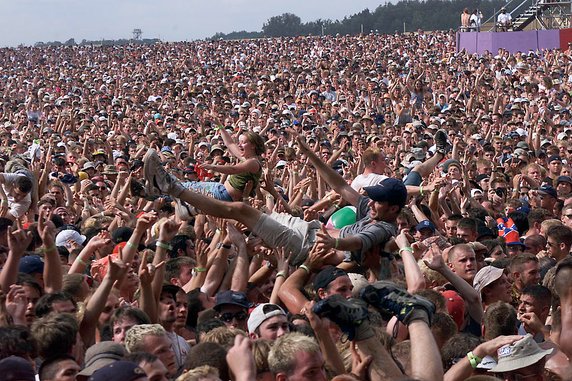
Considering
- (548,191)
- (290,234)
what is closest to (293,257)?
(290,234)

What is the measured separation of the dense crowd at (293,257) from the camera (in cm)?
479

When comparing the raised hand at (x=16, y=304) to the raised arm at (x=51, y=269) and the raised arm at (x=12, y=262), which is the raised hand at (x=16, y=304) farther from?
the raised arm at (x=51, y=269)

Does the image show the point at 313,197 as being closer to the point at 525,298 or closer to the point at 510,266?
the point at 510,266

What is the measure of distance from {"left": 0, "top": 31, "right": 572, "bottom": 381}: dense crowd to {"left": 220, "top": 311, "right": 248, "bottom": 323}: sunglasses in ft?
0.06

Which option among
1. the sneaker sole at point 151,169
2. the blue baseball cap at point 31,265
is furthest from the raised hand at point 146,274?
the blue baseball cap at point 31,265

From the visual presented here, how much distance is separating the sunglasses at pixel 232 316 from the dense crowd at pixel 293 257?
17mm

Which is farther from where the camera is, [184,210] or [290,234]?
[184,210]

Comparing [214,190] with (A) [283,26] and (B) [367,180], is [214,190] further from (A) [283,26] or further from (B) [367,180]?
(A) [283,26]

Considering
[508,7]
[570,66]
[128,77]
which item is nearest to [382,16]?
[508,7]

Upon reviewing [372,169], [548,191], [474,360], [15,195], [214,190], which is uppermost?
[372,169]

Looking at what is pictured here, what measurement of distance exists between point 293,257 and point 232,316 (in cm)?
56

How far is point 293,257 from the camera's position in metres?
6.52

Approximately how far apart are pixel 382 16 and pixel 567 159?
222 ft

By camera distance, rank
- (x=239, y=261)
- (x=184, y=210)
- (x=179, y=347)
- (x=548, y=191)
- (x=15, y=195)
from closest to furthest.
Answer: (x=179, y=347) < (x=239, y=261) < (x=184, y=210) < (x=15, y=195) < (x=548, y=191)
